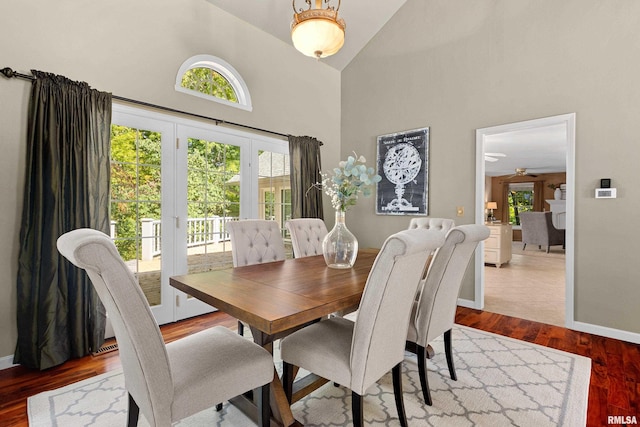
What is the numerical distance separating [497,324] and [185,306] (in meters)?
3.23

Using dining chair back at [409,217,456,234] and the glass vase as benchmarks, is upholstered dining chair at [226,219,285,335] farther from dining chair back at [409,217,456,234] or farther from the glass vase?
dining chair back at [409,217,456,234]

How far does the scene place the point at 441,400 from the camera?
1922 mm

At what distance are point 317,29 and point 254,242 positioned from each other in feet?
5.31

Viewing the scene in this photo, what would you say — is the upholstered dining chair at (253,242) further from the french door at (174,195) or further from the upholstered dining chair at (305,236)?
the french door at (174,195)

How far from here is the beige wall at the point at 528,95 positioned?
2861 mm

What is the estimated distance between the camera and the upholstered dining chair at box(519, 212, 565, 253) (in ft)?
27.1

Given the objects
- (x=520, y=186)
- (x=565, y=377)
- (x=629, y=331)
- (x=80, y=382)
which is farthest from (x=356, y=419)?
(x=520, y=186)

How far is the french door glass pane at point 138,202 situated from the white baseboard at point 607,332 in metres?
4.12

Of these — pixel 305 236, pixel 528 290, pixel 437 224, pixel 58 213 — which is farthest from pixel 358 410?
pixel 528 290

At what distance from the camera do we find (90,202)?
8.34ft

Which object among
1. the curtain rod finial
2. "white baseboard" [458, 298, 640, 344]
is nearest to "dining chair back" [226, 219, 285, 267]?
the curtain rod finial

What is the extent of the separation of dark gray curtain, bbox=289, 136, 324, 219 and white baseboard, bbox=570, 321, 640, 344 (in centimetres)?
311

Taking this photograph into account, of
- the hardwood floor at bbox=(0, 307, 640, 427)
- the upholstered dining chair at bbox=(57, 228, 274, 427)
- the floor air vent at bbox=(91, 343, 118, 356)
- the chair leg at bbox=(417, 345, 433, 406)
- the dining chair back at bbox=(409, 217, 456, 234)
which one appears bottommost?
the hardwood floor at bbox=(0, 307, 640, 427)

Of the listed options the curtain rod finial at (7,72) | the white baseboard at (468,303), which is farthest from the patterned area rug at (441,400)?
the curtain rod finial at (7,72)
